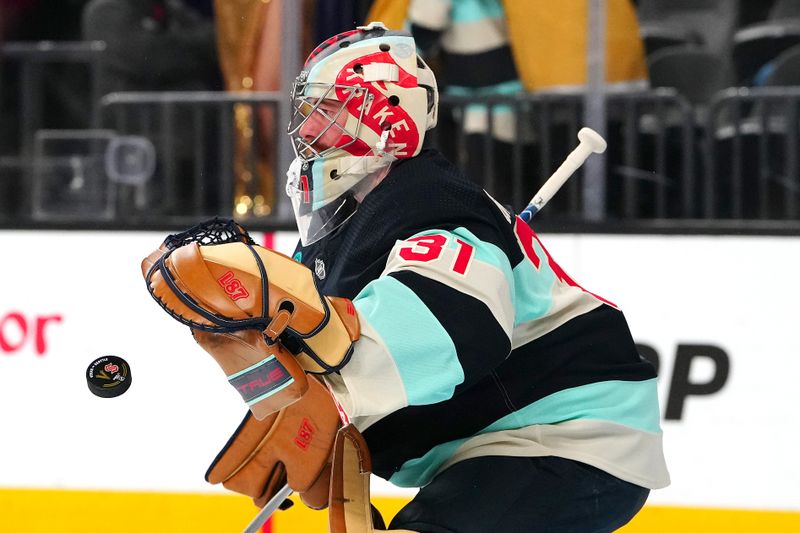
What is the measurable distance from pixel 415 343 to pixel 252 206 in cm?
182

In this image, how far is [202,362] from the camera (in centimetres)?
322

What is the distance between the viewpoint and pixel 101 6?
11.6 feet

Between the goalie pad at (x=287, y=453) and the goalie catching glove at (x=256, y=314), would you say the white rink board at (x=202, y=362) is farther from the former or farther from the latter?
the goalie catching glove at (x=256, y=314)

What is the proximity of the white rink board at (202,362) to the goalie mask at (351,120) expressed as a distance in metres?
1.28

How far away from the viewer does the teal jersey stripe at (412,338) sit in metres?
1.62

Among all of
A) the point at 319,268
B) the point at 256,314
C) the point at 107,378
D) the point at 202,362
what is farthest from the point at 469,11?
the point at 256,314

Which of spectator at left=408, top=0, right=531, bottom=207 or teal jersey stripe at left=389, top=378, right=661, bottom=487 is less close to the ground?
spectator at left=408, top=0, right=531, bottom=207

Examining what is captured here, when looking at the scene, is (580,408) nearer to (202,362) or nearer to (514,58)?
(202,362)

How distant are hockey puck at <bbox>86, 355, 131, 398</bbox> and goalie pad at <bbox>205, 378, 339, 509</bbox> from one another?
29 cm

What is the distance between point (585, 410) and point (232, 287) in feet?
2.04

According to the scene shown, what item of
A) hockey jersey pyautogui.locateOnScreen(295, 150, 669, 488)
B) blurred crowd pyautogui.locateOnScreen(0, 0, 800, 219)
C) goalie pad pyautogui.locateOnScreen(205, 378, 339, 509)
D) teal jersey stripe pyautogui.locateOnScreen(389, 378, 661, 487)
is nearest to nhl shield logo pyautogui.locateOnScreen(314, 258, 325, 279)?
hockey jersey pyautogui.locateOnScreen(295, 150, 669, 488)

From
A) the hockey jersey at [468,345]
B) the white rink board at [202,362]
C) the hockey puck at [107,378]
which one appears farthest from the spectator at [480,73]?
the hockey puck at [107,378]

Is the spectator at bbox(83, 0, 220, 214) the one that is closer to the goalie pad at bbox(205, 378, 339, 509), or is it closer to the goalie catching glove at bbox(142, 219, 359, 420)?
the goalie pad at bbox(205, 378, 339, 509)

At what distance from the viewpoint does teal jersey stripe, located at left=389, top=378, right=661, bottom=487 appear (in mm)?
1935
